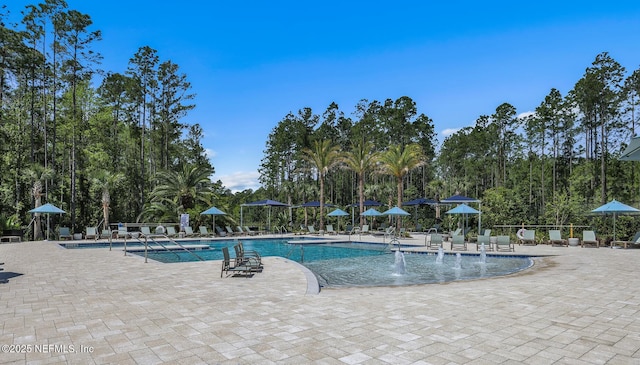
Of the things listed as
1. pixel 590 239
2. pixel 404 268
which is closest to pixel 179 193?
pixel 404 268

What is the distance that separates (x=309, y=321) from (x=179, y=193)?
78.2 feet

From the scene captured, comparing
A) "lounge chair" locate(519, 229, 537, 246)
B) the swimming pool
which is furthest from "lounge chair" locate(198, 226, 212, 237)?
"lounge chair" locate(519, 229, 537, 246)

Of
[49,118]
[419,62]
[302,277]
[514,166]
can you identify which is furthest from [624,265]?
[514,166]

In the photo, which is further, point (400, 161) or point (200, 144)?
point (200, 144)

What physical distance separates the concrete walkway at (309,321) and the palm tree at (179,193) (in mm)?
18269

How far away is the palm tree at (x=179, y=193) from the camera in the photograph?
26.1 meters

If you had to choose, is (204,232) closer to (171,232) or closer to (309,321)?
(171,232)

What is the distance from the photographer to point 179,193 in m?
26.6

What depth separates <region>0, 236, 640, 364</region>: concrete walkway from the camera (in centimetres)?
363

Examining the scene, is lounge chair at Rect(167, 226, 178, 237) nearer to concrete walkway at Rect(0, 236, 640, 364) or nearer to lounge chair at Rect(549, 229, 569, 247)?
concrete walkway at Rect(0, 236, 640, 364)

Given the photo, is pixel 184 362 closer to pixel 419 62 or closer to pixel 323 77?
pixel 419 62

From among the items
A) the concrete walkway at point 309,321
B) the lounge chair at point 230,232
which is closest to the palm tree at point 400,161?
the lounge chair at point 230,232

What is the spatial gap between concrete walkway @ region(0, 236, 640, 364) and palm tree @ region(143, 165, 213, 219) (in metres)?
18.3

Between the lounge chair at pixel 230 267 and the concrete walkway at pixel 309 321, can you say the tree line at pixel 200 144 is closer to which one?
the concrete walkway at pixel 309 321
